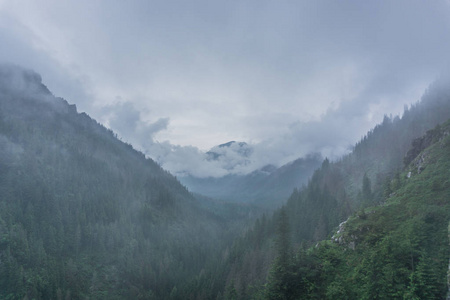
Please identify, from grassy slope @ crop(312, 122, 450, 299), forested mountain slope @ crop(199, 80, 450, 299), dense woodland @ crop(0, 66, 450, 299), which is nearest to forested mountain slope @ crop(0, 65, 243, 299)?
dense woodland @ crop(0, 66, 450, 299)

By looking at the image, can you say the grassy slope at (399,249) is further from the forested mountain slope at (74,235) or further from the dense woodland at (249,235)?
the forested mountain slope at (74,235)

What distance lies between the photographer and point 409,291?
25.8 metres

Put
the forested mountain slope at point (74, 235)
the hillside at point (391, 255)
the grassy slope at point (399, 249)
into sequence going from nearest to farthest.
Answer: the grassy slope at point (399, 249) < the hillside at point (391, 255) < the forested mountain slope at point (74, 235)

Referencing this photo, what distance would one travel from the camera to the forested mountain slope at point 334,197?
301 feet

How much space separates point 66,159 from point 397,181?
20825cm

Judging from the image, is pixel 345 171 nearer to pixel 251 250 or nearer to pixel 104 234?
pixel 251 250

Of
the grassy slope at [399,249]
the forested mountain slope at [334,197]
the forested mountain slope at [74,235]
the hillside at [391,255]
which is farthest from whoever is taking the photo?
the forested mountain slope at [74,235]

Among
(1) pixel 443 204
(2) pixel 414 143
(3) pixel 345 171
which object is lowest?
(1) pixel 443 204

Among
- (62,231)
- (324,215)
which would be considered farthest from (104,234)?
(324,215)

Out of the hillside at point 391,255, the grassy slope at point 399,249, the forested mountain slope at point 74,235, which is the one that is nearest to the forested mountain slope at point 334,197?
the grassy slope at point 399,249

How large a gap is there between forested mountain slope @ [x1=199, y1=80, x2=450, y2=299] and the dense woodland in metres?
0.87

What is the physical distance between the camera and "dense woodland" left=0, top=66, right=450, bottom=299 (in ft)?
113

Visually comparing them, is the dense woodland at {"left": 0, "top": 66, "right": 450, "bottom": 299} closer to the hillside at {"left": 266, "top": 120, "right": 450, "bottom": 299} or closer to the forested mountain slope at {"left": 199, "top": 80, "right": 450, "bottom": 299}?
the hillside at {"left": 266, "top": 120, "right": 450, "bottom": 299}

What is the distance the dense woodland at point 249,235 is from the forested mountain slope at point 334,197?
34.4 inches
